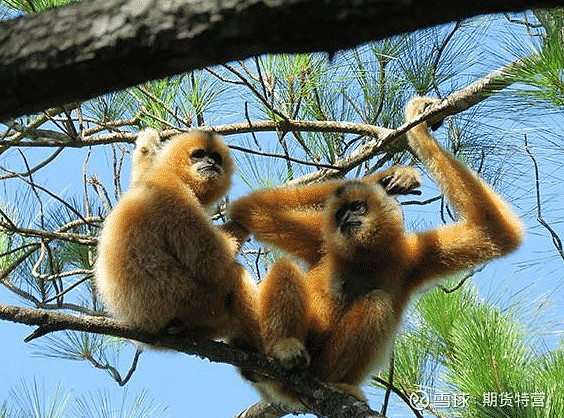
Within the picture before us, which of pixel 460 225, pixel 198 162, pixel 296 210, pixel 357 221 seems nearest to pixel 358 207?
pixel 357 221

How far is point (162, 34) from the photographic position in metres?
1.62

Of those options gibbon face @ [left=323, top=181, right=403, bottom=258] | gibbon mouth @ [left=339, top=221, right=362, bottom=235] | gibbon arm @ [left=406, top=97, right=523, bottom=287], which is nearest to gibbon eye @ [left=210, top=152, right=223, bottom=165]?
gibbon face @ [left=323, top=181, right=403, bottom=258]

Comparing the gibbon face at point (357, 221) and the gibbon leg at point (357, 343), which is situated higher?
the gibbon face at point (357, 221)

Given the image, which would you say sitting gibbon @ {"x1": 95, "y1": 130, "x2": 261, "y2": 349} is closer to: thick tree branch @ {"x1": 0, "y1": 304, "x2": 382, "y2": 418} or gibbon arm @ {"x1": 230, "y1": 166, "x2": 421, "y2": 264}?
thick tree branch @ {"x1": 0, "y1": 304, "x2": 382, "y2": 418}

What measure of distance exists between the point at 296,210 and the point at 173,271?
1089 millimetres

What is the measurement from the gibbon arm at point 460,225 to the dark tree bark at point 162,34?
3.74 m

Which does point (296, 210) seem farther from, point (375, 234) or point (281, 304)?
point (281, 304)

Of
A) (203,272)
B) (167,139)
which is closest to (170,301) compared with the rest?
(203,272)

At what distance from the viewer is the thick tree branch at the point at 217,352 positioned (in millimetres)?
3775

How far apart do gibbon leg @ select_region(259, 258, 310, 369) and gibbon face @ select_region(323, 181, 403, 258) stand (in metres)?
0.63

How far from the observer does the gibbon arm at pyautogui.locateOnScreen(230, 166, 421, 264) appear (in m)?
5.23

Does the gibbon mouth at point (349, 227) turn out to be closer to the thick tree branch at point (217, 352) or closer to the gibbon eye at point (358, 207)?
the gibbon eye at point (358, 207)

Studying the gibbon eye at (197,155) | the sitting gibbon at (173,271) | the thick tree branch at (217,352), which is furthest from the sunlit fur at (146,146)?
the thick tree branch at (217,352)

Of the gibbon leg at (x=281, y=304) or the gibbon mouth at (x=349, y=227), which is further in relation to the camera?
the gibbon mouth at (x=349, y=227)
